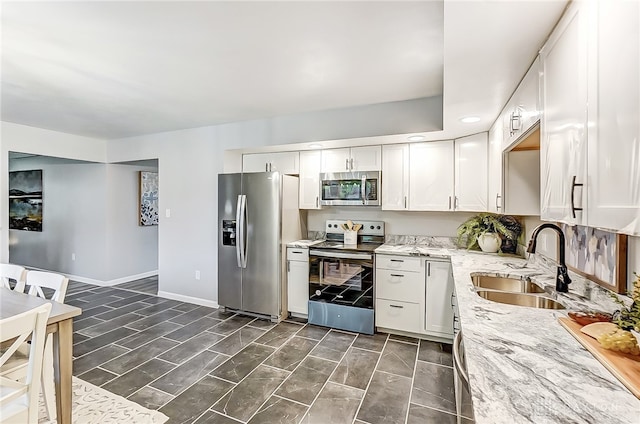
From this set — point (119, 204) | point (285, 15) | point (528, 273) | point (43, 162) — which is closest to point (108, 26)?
point (285, 15)

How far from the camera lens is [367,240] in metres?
3.80

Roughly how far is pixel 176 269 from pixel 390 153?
135 inches

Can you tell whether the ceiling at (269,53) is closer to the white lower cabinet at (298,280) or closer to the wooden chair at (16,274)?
the wooden chair at (16,274)

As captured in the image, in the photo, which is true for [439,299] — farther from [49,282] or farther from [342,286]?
[49,282]

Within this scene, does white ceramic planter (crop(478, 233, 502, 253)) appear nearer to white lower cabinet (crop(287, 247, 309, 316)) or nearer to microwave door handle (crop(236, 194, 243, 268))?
white lower cabinet (crop(287, 247, 309, 316))

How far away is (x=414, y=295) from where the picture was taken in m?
3.11

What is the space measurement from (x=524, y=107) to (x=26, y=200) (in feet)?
27.5

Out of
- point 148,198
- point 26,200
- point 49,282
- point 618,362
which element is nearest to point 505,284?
point 618,362

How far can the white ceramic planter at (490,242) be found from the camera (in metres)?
2.98

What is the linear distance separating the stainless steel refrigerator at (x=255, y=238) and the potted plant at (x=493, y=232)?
79.8 inches

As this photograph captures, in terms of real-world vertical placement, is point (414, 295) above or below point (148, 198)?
below

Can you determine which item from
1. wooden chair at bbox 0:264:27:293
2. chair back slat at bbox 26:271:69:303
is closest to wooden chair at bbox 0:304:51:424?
chair back slat at bbox 26:271:69:303

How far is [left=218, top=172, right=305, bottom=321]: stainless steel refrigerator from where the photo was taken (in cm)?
358

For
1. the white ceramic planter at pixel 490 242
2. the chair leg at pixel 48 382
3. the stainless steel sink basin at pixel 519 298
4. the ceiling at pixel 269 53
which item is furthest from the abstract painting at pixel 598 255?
the chair leg at pixel 48 382
